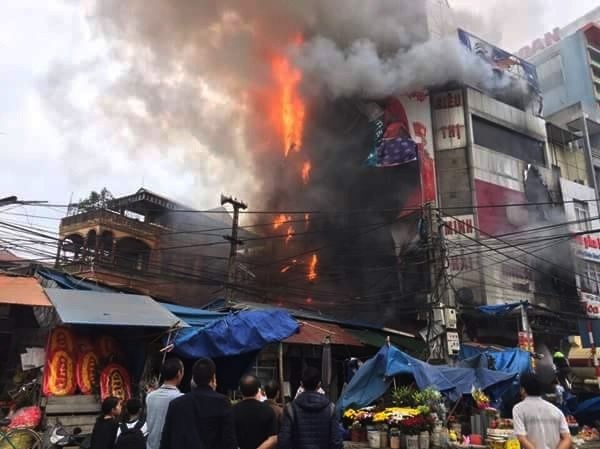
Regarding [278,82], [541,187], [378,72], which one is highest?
[278,82]

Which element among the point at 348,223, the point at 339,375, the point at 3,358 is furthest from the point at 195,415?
the point at 348,223

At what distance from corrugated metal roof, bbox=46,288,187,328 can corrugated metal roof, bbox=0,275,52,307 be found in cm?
18

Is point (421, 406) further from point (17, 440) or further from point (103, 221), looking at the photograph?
point (103, 221)

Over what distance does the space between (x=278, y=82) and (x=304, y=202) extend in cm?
864

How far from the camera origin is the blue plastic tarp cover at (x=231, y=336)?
33.9 feet

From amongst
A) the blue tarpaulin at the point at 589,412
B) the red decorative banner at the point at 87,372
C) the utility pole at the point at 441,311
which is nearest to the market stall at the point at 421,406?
the blue tarpaulin at the point at 589,412

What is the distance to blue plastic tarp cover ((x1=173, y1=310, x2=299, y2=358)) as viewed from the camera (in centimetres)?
1033

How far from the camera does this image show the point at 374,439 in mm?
9258

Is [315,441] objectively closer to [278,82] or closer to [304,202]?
[304,202]

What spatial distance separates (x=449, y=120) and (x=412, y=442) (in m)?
21.4

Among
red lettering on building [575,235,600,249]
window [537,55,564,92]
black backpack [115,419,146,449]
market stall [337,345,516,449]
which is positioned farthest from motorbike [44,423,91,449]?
window [537,55,564,92]

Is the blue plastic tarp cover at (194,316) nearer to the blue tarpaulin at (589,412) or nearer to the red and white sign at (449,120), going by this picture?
the blue tarpaulin at (589,412)

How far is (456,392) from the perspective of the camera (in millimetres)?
10453

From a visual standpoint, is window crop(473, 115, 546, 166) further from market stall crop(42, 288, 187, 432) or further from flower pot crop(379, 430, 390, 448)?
market stall crop(42, 288, 187, 432)
